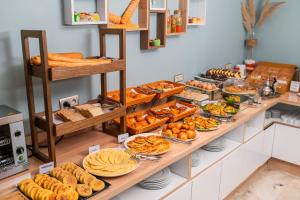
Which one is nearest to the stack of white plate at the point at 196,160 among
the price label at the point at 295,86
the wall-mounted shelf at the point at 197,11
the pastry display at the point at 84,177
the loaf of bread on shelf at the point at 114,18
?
the pastry display at the point at 84,177

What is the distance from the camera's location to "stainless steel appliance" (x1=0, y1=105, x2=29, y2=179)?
1.26 metres

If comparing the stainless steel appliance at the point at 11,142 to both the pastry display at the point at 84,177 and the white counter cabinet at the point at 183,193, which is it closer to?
the pastry display at the point at 84,177

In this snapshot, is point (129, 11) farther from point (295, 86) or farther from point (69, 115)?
point (295, 86)

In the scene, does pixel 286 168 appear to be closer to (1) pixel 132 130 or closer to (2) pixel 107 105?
(1) pixel 132 130

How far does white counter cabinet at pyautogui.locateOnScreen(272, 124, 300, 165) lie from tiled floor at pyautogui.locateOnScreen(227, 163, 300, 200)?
0.57 ft

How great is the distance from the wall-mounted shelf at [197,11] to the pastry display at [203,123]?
38.4 inches

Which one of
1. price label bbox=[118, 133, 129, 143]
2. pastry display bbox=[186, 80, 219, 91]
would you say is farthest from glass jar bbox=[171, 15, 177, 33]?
price label bbox=[118, 133, 129, 143]

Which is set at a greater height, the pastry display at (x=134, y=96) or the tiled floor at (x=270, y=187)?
the pastry display at (x=134, y=96)

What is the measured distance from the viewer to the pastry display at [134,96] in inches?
75.0

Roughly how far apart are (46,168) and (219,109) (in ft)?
4.56

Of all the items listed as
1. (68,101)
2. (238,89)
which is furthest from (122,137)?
(238,89)

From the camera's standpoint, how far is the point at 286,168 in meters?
3.05

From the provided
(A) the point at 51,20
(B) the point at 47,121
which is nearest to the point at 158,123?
(B) the point at 47,121

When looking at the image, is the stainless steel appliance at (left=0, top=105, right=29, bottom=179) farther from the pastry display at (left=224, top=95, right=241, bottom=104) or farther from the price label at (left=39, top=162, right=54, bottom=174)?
the pastry display at (left=224, top=95, right=241, bottom=104)
